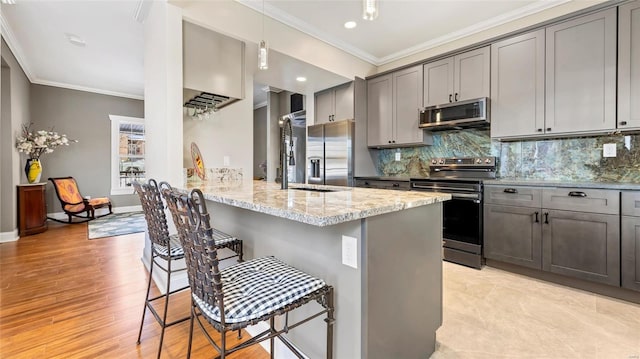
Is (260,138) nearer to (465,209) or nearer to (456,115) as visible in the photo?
(456,115)

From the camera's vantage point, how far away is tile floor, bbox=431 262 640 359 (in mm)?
1659

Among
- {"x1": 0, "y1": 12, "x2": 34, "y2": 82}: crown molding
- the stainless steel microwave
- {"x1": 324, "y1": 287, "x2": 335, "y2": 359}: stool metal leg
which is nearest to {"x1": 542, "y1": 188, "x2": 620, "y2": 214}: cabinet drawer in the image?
the stainless steel microwave

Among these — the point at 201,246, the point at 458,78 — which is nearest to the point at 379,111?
the point at 458,78

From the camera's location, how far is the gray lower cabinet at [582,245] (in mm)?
2281

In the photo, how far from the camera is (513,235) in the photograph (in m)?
2.79

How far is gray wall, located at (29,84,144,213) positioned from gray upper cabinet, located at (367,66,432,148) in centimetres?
561

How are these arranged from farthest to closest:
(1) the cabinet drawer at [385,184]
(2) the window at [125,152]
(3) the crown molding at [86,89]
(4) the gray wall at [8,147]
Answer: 1. (2) the window at [125,152]
2. (3) the crown molding at [86,89]
3. (4) the gray wall at [8,147]
4. (1) the cabinet drawer at [385,184]

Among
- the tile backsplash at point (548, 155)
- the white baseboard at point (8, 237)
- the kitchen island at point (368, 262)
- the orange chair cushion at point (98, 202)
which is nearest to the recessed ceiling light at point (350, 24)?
the tile backsplash at point (548, 155)

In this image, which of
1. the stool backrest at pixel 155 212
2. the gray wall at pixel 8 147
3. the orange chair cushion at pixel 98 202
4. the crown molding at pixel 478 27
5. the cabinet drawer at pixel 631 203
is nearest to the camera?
the stool backrest at pixel 155 212

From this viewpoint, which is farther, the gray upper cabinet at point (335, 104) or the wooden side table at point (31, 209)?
the wooden side table at point (31, 209)

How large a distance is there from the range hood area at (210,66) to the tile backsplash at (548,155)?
271 centimetres

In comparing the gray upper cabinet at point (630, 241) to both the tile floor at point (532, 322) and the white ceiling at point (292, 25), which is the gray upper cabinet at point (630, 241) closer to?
the tile floor at point (532, 322)

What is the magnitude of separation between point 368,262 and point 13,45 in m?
5.68

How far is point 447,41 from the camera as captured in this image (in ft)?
12.1
